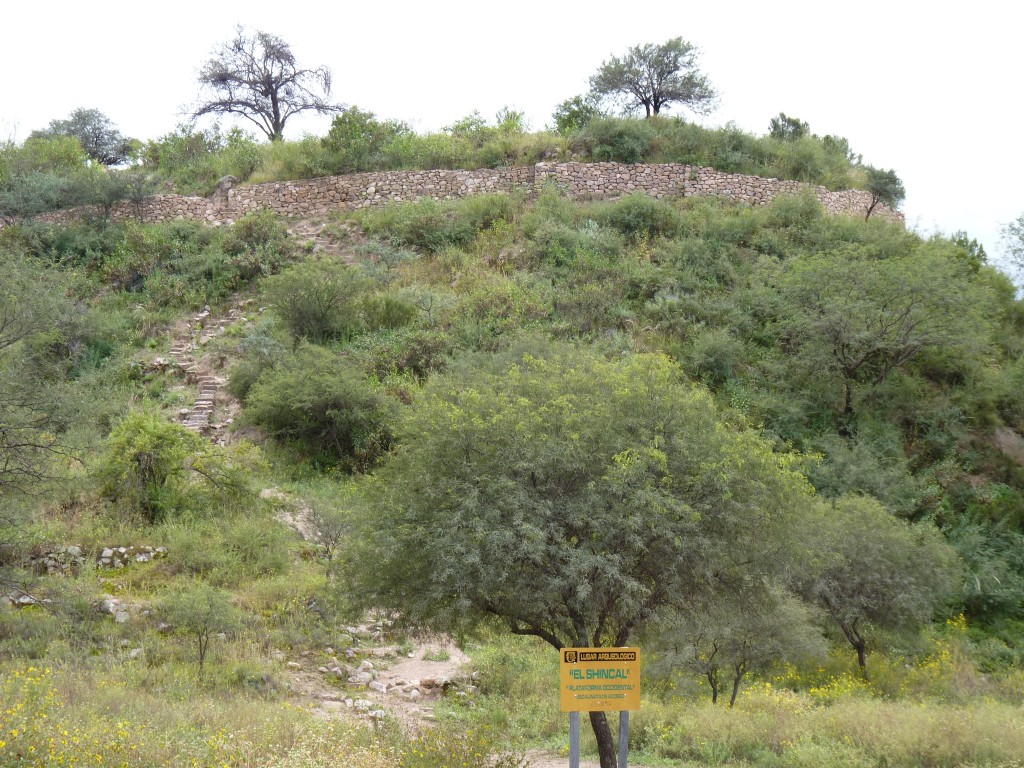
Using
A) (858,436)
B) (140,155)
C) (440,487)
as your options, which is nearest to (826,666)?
(858,436)

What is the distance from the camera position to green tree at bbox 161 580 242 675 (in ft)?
38.9

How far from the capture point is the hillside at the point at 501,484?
8.44 meters

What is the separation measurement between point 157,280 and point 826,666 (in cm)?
2074

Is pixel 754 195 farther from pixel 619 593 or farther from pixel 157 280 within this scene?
pixel 619 593

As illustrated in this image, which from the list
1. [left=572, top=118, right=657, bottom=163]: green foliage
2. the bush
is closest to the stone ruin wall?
[left=572, top=118, right=657, bottom=163]: green foliage

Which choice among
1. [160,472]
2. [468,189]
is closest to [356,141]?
[468,189]

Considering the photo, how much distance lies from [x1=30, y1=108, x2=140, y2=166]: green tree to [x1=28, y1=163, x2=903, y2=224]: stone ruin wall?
21221mm

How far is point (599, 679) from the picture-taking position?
728 centimetres

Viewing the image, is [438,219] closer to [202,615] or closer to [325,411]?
[325,411]

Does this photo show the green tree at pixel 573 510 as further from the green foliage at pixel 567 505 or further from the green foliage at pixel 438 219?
the green foliage at pixel 438 219

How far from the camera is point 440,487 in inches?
337

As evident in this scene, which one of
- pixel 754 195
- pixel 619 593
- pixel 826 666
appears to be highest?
pixel 754 195

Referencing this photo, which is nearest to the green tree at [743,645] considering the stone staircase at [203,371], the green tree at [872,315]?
the green tree at [872,315]

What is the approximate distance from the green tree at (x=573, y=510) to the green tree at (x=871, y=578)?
5.83 meters
